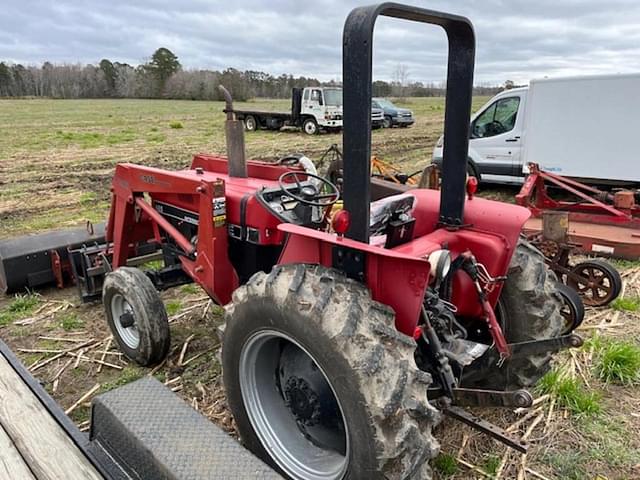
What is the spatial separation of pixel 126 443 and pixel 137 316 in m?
1.59

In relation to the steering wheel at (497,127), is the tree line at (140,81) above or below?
above

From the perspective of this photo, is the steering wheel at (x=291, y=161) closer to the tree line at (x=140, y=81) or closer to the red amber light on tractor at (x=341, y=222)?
the red amber light on tractor at (x=341, y=222)

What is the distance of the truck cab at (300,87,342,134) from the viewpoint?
21266 millimetres

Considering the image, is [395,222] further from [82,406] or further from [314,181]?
[82,406]

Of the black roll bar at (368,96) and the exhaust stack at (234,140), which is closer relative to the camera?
the black roll bar at (368,96)

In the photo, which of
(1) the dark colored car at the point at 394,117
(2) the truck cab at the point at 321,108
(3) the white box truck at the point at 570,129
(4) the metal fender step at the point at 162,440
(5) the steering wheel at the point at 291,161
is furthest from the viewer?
(1) the dark colored car at the point at 394,117

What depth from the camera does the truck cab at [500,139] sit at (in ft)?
31.0

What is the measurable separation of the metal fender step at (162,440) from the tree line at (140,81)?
168 feet

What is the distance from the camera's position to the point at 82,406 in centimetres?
327

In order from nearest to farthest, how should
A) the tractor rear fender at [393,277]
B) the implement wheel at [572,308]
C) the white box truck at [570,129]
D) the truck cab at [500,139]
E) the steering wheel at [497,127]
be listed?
1. the tractor rear fender at [393,277]
2. the implement wheel at [572,308]
3. the white box truck at [570,129]
4. the truck cab at [500,139]
5. the steering wheel at [497,127]

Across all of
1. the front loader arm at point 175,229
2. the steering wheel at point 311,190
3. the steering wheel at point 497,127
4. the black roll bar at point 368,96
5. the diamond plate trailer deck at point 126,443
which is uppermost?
the black roll bar at point 368,96

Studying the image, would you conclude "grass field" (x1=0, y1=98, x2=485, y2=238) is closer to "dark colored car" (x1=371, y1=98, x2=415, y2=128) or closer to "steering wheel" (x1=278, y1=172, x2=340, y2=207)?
"dark colored car" (x1=371, y1=98, x2=415, y2=128)

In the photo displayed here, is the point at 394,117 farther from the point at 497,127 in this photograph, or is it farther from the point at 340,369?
the point at 340,369

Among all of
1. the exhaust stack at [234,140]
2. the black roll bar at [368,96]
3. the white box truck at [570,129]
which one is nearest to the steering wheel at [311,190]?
the exhaust stack at [234,140]
